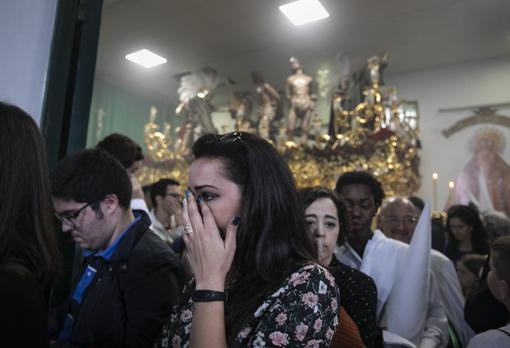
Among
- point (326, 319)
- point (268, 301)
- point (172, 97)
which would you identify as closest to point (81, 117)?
point (268, 301)

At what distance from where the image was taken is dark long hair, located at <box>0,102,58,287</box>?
0.81 metres

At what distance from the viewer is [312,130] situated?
6551mm

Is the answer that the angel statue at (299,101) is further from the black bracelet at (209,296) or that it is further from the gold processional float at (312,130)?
the black bracelet at (209,296)

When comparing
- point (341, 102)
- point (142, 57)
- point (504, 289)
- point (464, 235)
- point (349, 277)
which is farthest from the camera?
point (341, 102)

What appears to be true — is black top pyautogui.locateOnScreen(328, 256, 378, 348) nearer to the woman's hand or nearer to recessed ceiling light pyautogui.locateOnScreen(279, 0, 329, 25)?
the woman's hand

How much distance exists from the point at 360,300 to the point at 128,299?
921mm

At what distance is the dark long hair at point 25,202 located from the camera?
0.81 meters

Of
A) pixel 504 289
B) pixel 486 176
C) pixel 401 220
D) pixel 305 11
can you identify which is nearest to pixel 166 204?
pixel 401 220

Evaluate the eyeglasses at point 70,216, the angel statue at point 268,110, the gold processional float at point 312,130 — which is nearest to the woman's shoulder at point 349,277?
the eyeglasses at point 70,216

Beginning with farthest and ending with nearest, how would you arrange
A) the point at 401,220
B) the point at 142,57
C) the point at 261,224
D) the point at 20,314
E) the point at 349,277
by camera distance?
the point at 142,57 < the point at 401,220 < the point at 349,277 < the point at 261,224 < the point at 20,314

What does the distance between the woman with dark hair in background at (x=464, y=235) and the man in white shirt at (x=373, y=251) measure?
136 centimetres

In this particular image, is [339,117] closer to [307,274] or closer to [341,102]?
[341,102]

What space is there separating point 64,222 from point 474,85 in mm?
8167

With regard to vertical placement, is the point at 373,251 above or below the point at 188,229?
below
